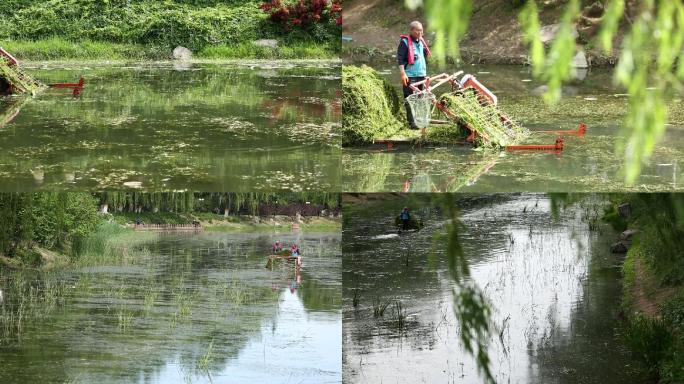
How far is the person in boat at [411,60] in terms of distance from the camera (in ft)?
19.0

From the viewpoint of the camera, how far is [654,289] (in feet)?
16.6

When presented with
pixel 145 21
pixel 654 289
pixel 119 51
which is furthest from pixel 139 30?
pixel 654 289

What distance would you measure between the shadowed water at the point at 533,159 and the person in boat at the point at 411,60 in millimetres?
179

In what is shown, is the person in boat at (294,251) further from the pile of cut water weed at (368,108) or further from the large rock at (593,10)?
the large rock at (593,10)

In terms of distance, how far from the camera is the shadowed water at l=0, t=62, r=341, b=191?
5.81 m

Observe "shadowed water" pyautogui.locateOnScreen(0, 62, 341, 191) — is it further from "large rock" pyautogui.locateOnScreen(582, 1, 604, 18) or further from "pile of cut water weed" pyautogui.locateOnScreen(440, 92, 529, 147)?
"large rock" pyautogui.locateOnScreen(582, 1, 604, 18)

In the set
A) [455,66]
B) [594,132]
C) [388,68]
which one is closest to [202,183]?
[388,68]

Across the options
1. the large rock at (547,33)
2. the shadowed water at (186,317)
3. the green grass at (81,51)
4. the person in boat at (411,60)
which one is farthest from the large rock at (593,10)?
the green grass at (81,51)

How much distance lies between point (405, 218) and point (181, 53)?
2554mm

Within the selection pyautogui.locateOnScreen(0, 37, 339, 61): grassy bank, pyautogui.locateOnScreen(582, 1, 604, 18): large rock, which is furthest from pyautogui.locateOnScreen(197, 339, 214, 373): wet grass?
pyautogui.locateOnScreen(582, 1, 604, 18): large rock

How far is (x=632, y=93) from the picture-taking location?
160cm

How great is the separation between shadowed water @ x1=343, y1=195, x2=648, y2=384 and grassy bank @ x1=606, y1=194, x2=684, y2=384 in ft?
0.25

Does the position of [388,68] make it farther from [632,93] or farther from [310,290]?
[632,93]

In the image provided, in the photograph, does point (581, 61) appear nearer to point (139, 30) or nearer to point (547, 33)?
point (547, 33)
